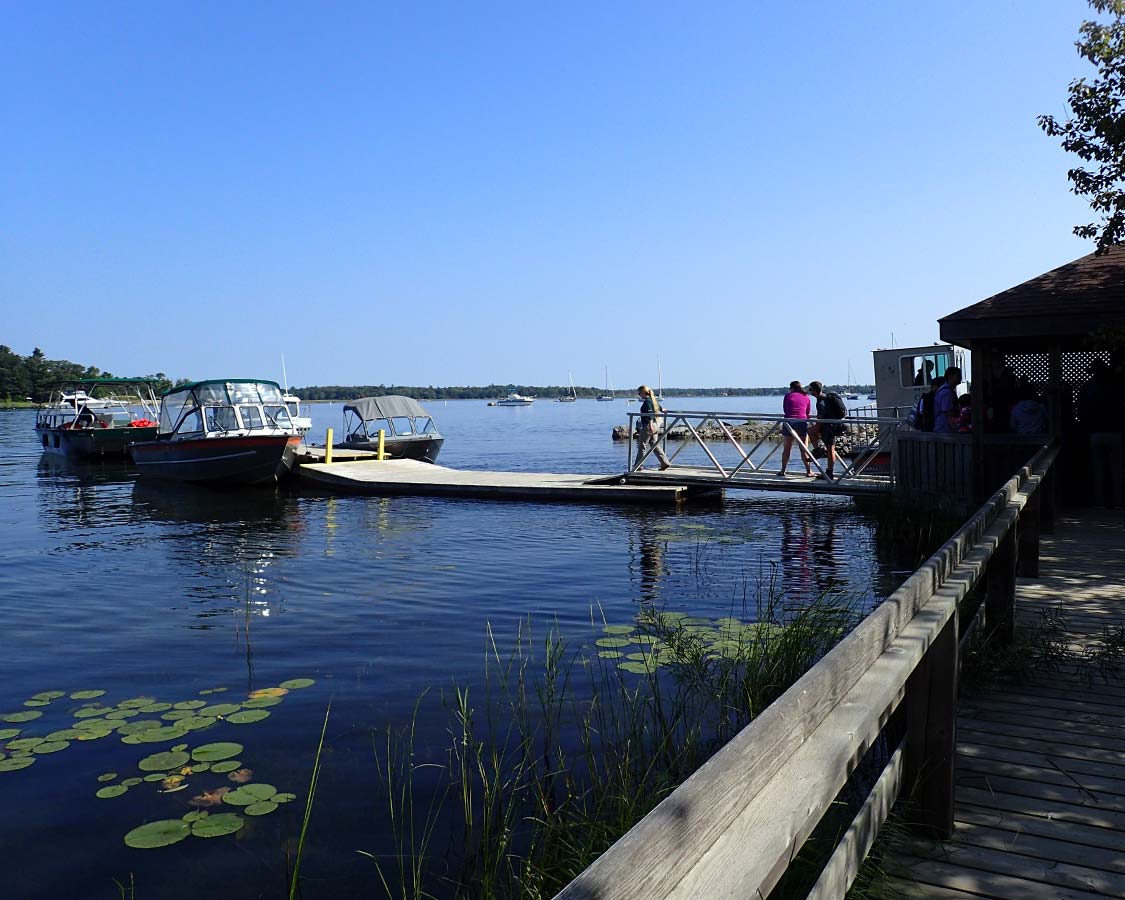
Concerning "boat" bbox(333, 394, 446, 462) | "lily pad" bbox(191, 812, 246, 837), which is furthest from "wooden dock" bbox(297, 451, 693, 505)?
"lily pad" bbox(191, 812, 246, 837)

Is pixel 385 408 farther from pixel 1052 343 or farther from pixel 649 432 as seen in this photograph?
pixel 1052 343

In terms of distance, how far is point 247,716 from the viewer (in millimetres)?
6496

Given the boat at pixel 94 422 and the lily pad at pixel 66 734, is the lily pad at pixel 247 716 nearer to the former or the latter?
the lily pad at pixel 66 734

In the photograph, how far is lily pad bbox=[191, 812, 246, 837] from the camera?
4734 millimetres

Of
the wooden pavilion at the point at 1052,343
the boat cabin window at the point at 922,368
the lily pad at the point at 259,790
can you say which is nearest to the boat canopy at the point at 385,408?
the boat cabin window at the point at 922,368

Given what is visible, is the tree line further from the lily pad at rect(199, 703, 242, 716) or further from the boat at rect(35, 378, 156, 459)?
the lily pad at rect(199, 703, 242, 716)

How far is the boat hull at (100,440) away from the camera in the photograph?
35438mm

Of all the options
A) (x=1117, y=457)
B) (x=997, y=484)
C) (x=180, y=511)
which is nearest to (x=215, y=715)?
(x=997, y=484)

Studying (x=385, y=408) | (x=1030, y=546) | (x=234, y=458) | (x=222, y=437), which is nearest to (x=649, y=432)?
(x=234, y=458)

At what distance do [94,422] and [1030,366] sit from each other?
34.8 meters

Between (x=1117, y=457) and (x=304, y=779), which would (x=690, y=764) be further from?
(x=1117, y=457)

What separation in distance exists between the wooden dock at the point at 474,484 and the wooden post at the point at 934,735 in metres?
14.8

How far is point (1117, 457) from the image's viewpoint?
1183 centimetres

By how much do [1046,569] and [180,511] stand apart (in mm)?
17628
